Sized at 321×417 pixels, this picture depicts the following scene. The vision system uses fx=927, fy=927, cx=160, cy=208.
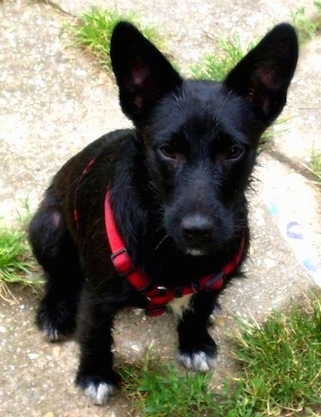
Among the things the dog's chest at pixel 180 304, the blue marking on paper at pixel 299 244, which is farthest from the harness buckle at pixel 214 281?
the blue marking on paper at pixel 299 244

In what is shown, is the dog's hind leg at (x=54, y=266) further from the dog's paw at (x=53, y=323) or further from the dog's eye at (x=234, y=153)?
the dog's eye at (x=234, y=153)

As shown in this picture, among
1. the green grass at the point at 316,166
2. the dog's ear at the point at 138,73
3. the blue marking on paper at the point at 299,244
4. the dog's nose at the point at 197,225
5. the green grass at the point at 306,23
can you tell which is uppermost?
the dog's ear at the point at 138,73

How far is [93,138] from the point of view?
4.45m

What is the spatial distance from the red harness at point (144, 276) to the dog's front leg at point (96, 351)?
0.18m

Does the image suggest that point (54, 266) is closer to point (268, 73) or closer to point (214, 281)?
point (214, 281)

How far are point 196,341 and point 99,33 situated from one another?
5.76 feet

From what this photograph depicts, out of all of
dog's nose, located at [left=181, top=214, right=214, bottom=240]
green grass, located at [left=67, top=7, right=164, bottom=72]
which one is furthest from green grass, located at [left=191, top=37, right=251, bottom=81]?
dog's nose, located at [left=181, top=214, right=214, bottom=240]

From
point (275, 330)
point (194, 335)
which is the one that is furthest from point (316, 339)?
point (194, 335)

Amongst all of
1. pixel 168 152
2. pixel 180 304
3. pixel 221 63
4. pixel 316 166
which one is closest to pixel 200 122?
pixel 168 152

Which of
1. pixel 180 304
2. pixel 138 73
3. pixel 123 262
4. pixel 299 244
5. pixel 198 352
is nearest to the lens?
pixel 138 73

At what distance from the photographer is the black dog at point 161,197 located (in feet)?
9.37

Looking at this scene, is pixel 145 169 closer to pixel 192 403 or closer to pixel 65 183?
pixel 65 183

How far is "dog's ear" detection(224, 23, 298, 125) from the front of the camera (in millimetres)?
2869

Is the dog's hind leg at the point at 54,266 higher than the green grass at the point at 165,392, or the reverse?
the dog's hind leg at the point at 54,266
